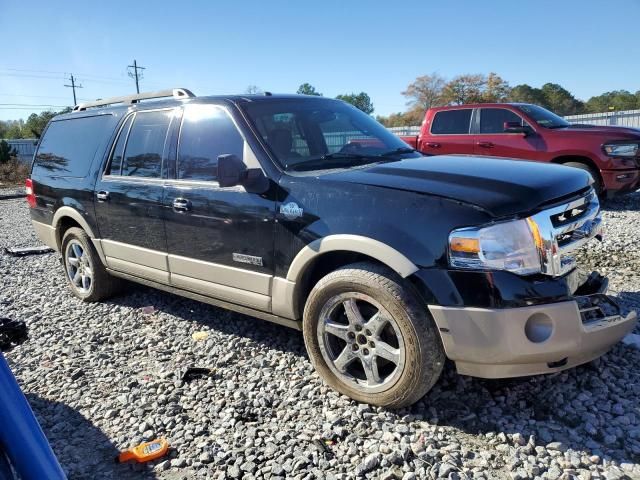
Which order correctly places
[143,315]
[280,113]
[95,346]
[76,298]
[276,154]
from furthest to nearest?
[76,298]
[143,315]
[95,346]
[280,113]
[276,154]

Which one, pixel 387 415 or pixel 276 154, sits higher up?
pixel 276 154

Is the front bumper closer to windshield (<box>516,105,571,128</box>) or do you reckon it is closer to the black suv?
the black suv

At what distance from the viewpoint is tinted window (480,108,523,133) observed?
9.48 meters

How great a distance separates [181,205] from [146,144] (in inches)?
35.0

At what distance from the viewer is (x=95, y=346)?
4172 millimetres

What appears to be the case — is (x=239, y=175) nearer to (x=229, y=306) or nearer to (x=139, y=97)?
(x=229, y=306)

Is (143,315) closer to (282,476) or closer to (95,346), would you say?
(95,346)

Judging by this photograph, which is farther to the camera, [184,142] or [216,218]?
[184,142]

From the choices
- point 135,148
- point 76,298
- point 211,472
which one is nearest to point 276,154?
point 135,148

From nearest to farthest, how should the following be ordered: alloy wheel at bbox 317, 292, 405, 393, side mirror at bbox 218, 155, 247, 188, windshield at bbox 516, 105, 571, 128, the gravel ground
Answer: the gravel ground
alloy wheel at bbox 317, 292, 405, 393
side mirror at bbox 218, 155, 247, 188
windshield at bbox 516, 105, 571, 128

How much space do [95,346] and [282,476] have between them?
245 cm

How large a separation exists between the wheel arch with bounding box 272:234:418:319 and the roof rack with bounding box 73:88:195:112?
6.41 feet

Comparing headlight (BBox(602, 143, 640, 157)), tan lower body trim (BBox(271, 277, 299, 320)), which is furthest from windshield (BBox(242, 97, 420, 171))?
headlight (BBox(602, 143, 640, 157))

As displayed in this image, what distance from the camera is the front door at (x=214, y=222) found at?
11.1ft
